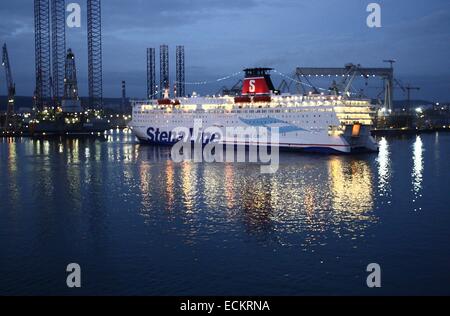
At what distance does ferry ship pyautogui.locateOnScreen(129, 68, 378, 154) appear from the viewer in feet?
127

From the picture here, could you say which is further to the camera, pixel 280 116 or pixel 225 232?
pixel 280 116

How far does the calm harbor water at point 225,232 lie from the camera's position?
11.4m

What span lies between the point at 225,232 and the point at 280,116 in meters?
27.3

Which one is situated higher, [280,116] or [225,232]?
[280,116]

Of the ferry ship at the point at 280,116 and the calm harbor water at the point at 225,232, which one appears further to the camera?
the ferry ship at the point at 280,116

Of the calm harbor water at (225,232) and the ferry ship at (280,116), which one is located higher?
the ferry ship at (280,116)

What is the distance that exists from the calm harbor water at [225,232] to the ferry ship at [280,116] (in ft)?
36.4

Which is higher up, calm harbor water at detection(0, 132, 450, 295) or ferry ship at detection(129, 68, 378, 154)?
ferry ship at detection(129, 68, 378, 154)

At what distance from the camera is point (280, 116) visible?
41.6 m

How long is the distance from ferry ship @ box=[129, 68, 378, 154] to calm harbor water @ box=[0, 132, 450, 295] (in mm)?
11087

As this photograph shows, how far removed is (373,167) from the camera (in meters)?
31.0

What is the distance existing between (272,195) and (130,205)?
572 centimetres

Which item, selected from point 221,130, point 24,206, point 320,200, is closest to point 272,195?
point 320,200
